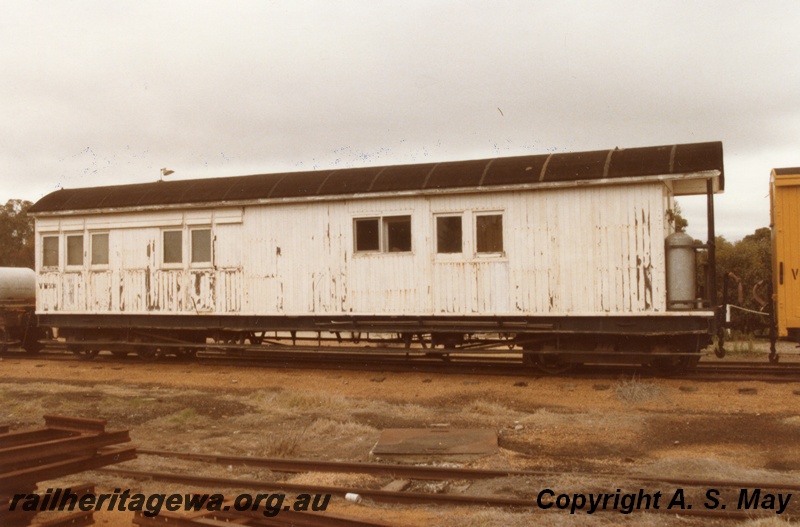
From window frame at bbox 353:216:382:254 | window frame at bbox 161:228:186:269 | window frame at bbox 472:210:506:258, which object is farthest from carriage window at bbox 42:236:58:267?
window frame at bbox 472:210:506:258

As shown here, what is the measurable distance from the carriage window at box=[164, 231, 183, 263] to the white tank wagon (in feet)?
16.5

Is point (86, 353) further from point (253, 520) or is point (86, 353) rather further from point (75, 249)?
point (253, 520)

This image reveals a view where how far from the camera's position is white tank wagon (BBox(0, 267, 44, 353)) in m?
17.5

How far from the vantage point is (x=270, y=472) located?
7.41m

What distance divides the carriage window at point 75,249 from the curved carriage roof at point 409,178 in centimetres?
67

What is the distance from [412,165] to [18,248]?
40.8 m

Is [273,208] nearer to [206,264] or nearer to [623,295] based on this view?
[206,264]

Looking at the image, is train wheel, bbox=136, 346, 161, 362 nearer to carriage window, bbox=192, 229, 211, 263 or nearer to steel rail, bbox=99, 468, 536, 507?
carriage window, bbox=192, 229, 211, 263

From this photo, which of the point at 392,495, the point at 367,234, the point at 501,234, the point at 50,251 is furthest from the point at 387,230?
the point at 50,251

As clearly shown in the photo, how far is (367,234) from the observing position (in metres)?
13.4

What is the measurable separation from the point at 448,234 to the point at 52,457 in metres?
8.45

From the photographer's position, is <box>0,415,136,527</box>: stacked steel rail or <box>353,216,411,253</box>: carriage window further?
<box>353,216,411,253</box>: carriage window

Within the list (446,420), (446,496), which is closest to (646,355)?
(446,420)
